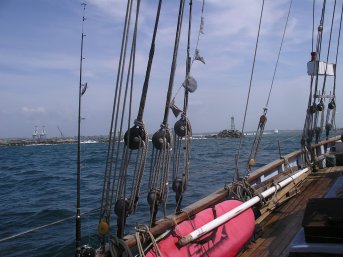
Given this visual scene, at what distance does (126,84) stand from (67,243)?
5417 mm

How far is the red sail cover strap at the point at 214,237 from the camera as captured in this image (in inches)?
142

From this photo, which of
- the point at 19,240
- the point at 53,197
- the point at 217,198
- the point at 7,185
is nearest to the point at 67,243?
the point at 19,240

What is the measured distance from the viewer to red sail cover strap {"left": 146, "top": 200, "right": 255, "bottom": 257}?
3596 mm

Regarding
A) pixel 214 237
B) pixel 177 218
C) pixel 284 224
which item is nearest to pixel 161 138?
pixel 177 218

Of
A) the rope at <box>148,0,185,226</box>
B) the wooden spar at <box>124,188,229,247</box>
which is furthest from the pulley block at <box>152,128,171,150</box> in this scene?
the wooden spar at <box>124,188,229,247</box>

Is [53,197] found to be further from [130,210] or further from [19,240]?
[130,210]

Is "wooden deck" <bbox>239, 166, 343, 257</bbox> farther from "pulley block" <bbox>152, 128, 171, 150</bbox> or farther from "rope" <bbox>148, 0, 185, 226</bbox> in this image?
"pulley block" <bbox>152, 128, 171, 150</bbox>

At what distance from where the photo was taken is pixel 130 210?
357 centimetres

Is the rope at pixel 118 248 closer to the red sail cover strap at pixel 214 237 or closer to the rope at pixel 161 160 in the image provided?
the red sail cover strap at pixel 214 237

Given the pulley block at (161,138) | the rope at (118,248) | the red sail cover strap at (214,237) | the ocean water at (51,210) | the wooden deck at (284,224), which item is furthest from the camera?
the ocean water at (51,210)

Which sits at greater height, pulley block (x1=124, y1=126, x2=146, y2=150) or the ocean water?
pulley block (x1=124, y1=126, x2=146, y2=150)

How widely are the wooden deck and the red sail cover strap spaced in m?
0.24

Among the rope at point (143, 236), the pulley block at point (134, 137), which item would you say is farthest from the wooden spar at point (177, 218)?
the pulley block at point (134, 137)

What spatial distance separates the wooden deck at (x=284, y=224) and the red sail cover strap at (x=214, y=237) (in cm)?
24
